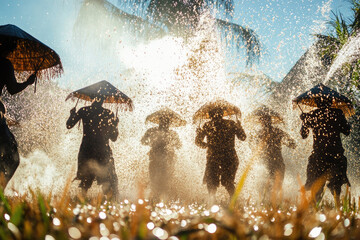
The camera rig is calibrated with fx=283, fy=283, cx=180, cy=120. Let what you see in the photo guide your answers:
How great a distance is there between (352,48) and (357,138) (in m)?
4.18

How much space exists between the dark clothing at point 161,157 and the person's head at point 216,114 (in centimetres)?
180

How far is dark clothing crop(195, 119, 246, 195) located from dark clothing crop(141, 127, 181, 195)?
63.3 inches

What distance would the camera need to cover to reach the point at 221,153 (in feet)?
18.8

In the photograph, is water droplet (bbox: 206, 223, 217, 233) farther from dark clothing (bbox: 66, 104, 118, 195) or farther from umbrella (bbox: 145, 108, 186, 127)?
umbrella (bbox: 145, 108, 186, 127)

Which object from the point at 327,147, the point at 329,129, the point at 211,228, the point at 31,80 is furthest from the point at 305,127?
the point at 211,228

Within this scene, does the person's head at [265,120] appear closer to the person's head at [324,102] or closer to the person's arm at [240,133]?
the person's head at [324,102]

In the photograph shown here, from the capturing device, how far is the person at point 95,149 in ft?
17.9

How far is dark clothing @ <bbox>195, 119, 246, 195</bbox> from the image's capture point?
569cm

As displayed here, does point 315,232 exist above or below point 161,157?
above

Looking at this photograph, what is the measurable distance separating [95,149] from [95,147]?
0.13 feet

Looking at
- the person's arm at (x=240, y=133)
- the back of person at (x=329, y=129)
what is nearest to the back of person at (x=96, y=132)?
the person's arm at (x=240, y=133)

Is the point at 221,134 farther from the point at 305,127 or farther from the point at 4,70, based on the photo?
the point at 4,70

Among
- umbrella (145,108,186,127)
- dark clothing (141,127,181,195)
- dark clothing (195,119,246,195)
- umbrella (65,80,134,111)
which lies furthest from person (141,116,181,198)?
dark clothing (195,119,246,195)

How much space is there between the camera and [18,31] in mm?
3922
